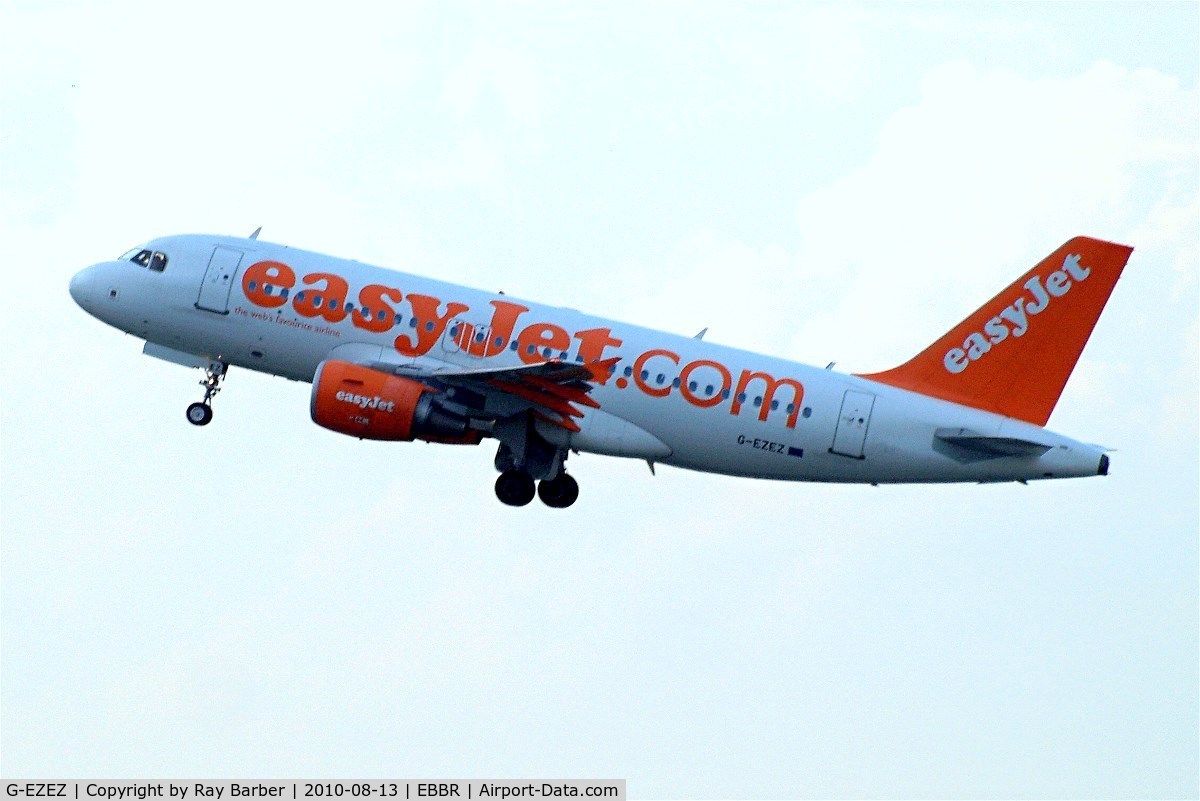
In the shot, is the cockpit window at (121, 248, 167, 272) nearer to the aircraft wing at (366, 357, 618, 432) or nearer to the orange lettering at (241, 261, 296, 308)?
the orange lettering at (241, 261, 296, 308)

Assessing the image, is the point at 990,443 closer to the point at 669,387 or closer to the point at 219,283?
the point at 669,387

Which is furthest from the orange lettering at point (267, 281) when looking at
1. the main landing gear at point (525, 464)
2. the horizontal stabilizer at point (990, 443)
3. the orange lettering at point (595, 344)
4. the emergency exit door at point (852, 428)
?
the horizontal stabilizer at point (990, 443)

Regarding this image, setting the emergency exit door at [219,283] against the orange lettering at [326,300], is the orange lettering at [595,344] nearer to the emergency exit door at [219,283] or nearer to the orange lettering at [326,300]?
the orange lettering at [326,300]

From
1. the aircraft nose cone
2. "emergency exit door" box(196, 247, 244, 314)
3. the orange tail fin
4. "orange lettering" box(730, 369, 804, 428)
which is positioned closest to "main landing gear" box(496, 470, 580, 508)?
"orange lettering" box(730, 369, 804, 428)

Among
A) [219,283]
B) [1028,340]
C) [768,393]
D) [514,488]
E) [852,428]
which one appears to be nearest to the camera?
[852,428]

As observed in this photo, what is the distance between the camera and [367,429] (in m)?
41.8

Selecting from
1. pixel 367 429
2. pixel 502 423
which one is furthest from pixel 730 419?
pixel 367 429

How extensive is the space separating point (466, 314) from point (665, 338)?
5030 mm

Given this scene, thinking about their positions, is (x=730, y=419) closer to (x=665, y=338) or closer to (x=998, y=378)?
(x=665, y=338)

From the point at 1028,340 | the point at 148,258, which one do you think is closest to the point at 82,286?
the point at 148,258

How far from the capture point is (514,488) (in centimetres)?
4506

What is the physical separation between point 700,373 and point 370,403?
819 centimetres

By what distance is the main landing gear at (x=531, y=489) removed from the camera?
148ft

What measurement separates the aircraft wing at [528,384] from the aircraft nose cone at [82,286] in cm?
889
